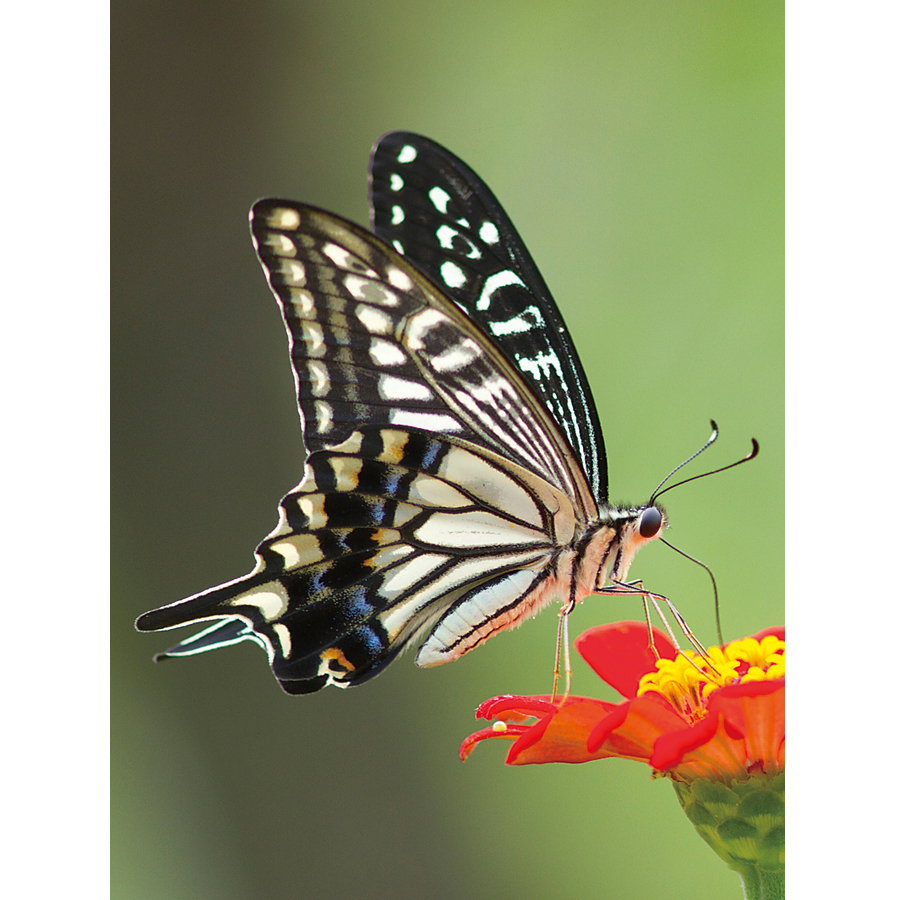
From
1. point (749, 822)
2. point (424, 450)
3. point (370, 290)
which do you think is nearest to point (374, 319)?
point (370, 290)

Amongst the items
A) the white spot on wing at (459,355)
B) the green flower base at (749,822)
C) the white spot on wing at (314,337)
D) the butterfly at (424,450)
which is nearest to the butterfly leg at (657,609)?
the butterfly at (424,450)

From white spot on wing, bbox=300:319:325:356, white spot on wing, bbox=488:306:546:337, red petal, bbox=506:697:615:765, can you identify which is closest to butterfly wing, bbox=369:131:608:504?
white spot on wing, bbox=488:306:546:337

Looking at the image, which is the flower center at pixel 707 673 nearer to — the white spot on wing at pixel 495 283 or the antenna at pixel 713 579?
the antenna at pixel 713 579

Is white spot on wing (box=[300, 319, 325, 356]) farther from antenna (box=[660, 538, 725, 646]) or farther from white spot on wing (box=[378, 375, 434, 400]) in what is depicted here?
antenna (box=[660, 538, 725, 646])
